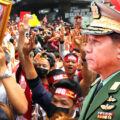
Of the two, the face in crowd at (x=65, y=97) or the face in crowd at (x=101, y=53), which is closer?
the face in crowd at (x=101, y=53)

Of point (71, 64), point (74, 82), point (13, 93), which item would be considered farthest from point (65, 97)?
point (71, 64)

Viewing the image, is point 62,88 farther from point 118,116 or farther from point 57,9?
point 57,9

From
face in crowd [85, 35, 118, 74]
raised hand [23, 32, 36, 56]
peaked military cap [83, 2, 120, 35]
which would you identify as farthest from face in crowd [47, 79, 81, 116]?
peaked military cap [83, 2, 120, 35]

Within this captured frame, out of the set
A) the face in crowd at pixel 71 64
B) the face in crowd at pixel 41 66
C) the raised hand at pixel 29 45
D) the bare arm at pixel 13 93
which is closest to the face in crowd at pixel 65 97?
the bare arm at pixel 13 93

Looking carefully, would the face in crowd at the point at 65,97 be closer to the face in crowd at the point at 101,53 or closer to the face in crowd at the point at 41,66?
the face in crowd at the point at 41,66

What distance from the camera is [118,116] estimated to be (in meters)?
1.39

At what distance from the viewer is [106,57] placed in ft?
4.94

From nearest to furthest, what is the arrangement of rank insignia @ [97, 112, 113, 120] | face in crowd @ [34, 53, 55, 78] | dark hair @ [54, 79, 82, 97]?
1. rank insignia @ [97, 112, 113, 120]
2. dark hair @ [54, 79, 82, 97]
3. face in crowd @ [34, 53, 55, 78]

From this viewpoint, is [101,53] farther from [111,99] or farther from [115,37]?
[111,99]

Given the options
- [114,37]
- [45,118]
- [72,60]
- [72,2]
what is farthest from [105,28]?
[72,2]

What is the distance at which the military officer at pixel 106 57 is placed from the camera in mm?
1455

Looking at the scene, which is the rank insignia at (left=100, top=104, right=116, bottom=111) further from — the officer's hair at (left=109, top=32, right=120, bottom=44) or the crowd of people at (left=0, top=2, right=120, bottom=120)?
the officer's hair at (left=109, top=32, right=120, bottom=44)

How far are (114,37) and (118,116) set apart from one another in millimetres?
465

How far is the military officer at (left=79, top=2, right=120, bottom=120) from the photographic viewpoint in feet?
4.77
